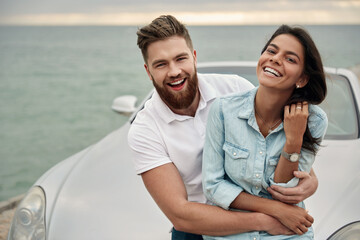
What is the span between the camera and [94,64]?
31.5m

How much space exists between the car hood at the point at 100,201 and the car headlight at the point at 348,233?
0.78 m

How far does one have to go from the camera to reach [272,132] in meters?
1.57

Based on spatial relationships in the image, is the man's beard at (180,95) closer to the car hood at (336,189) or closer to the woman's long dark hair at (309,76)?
the woman's long dark hair at (309,76)

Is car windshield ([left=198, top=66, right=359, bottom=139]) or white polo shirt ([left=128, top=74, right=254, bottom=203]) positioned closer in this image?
white polo shirt ([left=128, top=74, right=254, bottom=203])

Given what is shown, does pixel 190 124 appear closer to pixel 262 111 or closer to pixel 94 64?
pixel 262 111

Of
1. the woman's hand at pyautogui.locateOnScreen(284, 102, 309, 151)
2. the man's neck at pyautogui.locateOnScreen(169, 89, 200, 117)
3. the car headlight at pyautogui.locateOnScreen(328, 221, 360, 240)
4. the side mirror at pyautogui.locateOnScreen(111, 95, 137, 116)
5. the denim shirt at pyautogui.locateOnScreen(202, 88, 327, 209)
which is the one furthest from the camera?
the side mirror at pyautogui.locateOnScreen(111, 95, 137, 116)

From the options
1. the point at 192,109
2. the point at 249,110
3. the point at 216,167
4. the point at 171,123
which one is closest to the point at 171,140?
the point at 171,123

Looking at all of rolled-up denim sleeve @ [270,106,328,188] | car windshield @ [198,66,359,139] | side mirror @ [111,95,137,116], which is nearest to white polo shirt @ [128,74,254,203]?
rolled-up denim sleeve @ [270,106,328,188]

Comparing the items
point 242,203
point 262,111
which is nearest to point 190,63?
point 262,111

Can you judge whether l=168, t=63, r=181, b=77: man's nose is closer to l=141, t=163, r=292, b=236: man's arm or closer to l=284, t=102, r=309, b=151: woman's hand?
l=141, t=163, r=292, b=236: man's arm

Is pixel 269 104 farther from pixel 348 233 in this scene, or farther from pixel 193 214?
pixel 348 233

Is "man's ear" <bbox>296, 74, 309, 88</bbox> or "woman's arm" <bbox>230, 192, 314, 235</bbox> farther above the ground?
"man's ear" <bbox>296, 74, 309, 88</bbox>

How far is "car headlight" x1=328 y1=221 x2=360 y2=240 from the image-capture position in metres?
1.67

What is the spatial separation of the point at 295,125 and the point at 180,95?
63cm
